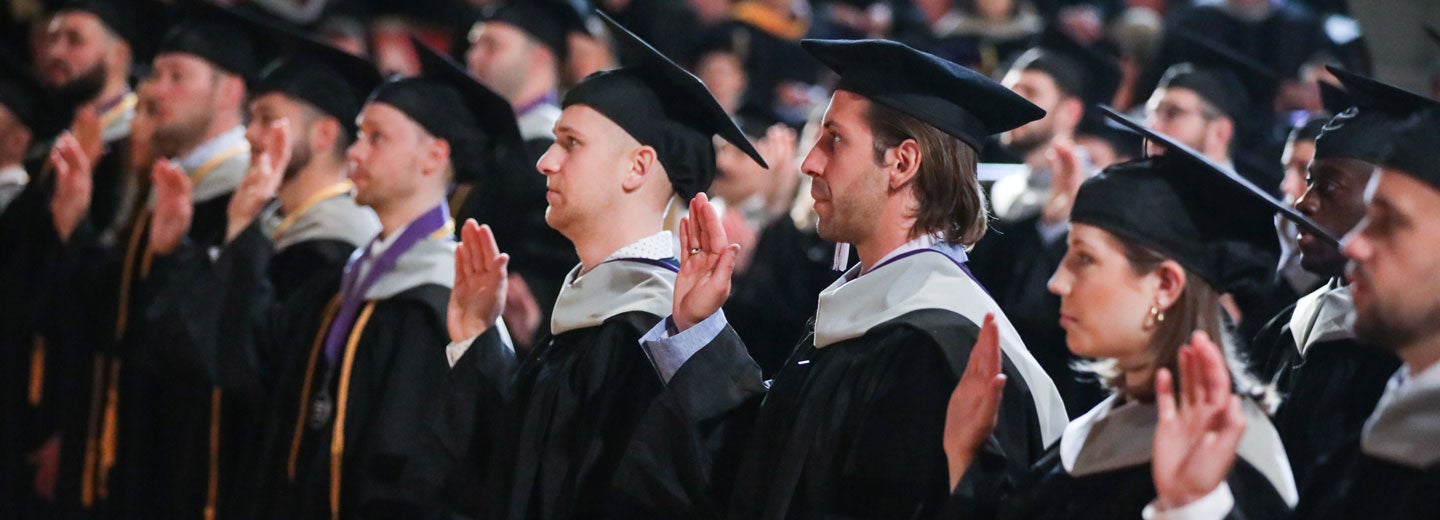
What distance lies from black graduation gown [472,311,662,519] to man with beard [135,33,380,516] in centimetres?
146

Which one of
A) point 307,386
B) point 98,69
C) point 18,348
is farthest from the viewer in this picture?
point 98,69

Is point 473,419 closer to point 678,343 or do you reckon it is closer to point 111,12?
point 678,343

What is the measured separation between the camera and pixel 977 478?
2.98 metres

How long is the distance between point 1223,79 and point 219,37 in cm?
390

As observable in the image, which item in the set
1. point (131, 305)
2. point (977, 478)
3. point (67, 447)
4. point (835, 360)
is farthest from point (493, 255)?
point (67, 447)

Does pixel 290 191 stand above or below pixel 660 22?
above

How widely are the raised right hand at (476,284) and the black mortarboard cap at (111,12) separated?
161 inches

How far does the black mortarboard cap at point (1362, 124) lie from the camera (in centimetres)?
367

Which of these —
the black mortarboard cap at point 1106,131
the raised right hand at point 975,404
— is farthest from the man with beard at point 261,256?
the black mortarboard cap at point 1106,131

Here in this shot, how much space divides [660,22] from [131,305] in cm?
533

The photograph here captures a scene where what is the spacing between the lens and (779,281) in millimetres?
7660

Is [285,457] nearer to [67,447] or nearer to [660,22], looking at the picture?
[67,447]

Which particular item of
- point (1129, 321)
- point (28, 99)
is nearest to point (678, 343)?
point (1129, 321)

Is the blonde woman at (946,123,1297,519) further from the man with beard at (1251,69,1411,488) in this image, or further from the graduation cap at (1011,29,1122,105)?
the graduation cap at (1011,29,1122,105)
